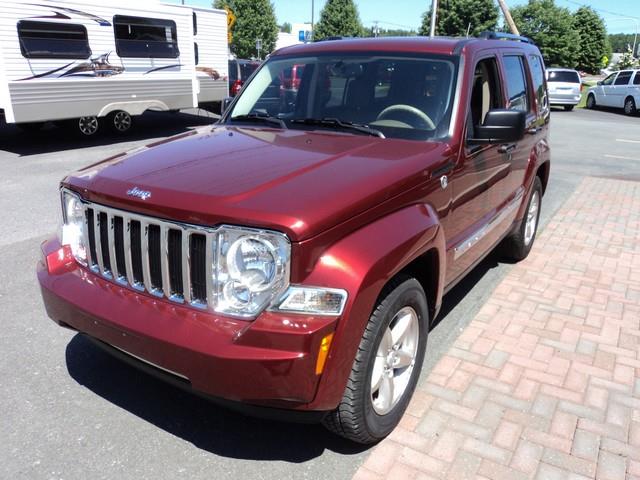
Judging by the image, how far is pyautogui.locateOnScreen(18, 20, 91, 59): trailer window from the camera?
10.4 metres

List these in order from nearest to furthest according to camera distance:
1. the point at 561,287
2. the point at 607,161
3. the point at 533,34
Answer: the point at 561,287 → the point at 607,161 → the point at 533,34

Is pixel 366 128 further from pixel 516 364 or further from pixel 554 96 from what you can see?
pixel 554 96

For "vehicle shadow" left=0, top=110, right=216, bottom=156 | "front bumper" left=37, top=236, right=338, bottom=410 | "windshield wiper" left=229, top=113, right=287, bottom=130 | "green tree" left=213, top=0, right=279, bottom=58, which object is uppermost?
"green tree" left=213, top=0, right=279, bottom=58

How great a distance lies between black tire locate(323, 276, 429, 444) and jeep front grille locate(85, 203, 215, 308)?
71cm

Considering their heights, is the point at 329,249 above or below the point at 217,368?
above

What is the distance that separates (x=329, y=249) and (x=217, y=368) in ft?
2.13

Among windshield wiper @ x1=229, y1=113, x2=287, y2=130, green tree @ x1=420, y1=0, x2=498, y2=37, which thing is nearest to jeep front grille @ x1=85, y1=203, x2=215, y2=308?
windshield wiper @ x1=229, y1=113, x2=287, y2=130

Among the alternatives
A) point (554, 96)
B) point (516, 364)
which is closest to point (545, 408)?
point (516, 364)

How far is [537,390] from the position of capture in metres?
3.33

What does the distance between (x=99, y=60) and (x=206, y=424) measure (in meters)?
10.9

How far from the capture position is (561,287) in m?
4.94

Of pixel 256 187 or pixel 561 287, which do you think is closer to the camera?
pixel 256 187

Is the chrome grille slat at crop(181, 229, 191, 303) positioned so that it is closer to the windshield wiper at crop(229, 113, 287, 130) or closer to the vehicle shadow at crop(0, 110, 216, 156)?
the windshield wiper at crop(229, 113, 287, 130)

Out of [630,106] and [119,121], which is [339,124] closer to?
[119,121]
